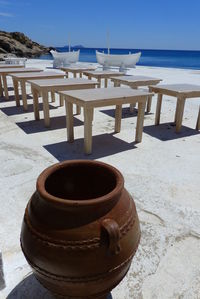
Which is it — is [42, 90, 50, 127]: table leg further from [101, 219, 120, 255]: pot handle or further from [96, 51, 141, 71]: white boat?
[96, 51, 141, 71]: white boat

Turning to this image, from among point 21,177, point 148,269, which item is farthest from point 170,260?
point 21,177

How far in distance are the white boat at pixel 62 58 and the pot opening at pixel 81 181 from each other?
43.1 ft

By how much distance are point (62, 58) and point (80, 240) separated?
14079 mm

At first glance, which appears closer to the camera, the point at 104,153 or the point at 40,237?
the point at 40,237

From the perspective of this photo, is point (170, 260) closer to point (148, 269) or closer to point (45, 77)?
point (148, 269)

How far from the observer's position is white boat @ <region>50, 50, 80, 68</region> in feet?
44.9

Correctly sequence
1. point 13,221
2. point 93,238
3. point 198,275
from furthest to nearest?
point 13,221
point 198,275
point 93,238

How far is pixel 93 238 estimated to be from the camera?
1.03m

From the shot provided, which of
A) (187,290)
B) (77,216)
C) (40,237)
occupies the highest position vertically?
(77,216)

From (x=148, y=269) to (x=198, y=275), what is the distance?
315mm

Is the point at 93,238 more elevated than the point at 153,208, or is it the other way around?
the point at 93,238

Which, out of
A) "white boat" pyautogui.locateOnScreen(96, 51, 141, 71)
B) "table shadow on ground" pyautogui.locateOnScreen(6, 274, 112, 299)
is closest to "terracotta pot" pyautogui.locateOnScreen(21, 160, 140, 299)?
"table shadow on ground" pyautogui.locateOnScreen(6, 274, 112, 299)

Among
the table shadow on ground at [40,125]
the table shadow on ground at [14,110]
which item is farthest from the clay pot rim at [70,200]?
the table shadow on ground at [14,110]

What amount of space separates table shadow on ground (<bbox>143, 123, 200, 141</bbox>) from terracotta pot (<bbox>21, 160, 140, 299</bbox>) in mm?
3059
